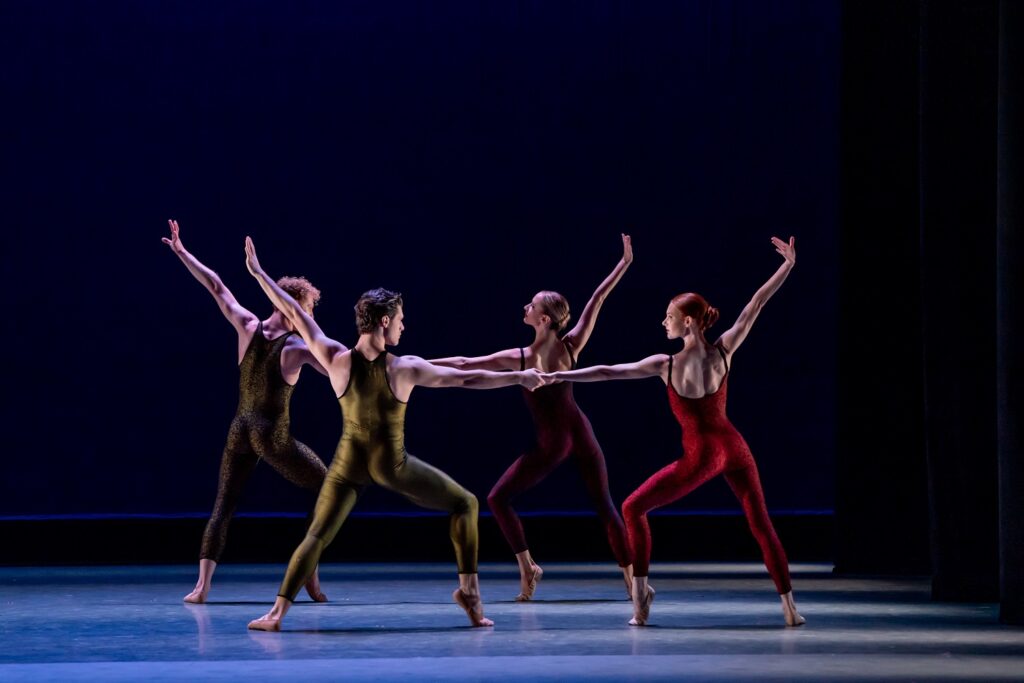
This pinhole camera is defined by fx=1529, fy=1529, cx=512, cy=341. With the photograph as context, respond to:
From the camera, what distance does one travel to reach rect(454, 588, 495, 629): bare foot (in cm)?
630

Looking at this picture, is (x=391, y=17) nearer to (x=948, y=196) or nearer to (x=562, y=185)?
(x=562, y=185)

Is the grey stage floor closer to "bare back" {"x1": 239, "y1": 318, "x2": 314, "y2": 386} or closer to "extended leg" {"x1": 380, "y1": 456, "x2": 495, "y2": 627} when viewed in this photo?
"extended leg" {"x1": 380, "y1": 456, "x2": 495, "y2": 627}

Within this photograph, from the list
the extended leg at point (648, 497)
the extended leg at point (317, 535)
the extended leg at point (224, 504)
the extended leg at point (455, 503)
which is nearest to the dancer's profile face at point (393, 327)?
the extended leg at point (455, 503)

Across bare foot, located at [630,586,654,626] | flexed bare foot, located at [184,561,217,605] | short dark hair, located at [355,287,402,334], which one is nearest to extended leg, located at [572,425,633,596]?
bare foot, located at [630,586,654,626]

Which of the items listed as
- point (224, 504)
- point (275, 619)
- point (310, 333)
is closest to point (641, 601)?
point (275, 619)

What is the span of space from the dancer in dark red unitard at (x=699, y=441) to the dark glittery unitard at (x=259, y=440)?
1.39m

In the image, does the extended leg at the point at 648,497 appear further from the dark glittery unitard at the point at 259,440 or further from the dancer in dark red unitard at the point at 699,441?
the dark glittery unitard at the point at 259,440

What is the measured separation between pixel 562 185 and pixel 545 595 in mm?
3656

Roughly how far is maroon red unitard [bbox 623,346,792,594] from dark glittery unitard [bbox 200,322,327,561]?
5.32 ft

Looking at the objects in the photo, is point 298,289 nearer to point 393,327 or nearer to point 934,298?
point 393,327

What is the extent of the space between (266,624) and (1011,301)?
11.2ft

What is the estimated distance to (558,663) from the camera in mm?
5211

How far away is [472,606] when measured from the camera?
6.32 m

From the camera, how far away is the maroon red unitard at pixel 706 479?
20.6 ft
